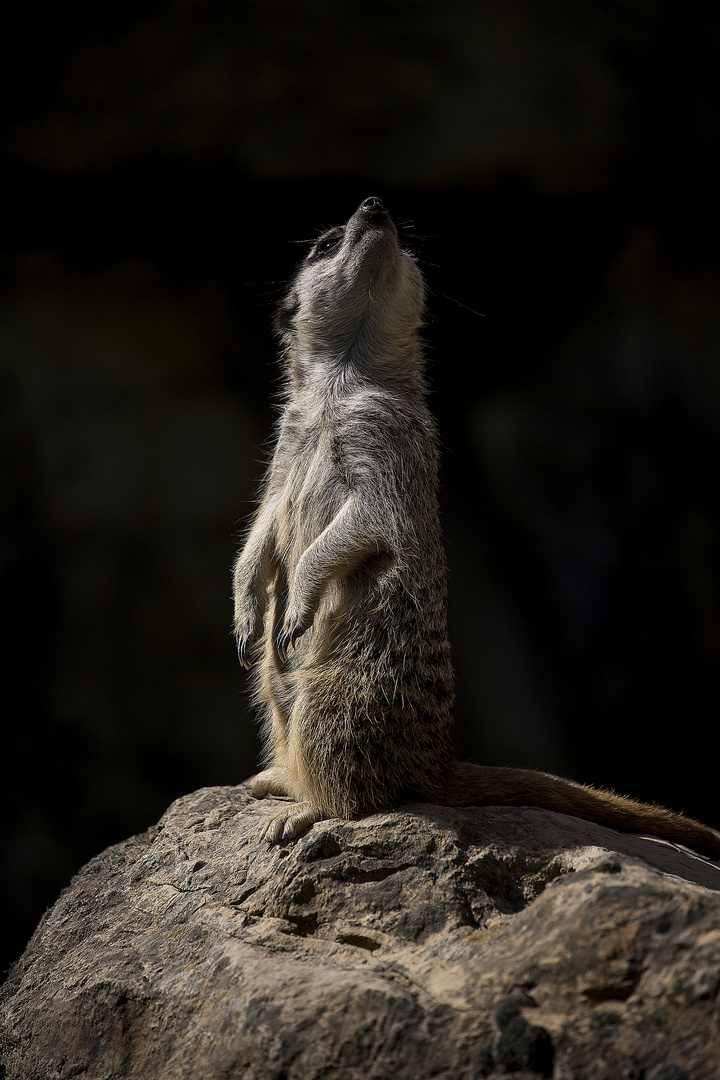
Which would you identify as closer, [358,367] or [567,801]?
[567,801]

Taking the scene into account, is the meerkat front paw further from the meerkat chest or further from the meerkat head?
the meerkat head

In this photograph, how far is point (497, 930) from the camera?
67.8 inches

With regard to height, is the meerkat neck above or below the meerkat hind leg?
above

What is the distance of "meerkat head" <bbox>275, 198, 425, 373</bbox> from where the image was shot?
98.2 inches

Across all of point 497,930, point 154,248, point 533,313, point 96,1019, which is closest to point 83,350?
point 154,248

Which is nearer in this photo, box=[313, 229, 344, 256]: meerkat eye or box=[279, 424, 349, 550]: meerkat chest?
box=[279, 424, 349, 550]: meerkat chest

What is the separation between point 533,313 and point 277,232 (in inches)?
56.1

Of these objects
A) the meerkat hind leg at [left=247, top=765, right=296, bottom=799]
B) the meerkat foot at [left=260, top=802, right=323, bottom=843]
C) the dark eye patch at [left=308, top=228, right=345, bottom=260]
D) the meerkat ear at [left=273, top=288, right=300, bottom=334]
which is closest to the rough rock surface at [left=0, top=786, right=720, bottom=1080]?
the meerkat foot at [left=260, top=802, right=323, bottom=843]

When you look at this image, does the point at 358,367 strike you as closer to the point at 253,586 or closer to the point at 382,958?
the point at 253,586

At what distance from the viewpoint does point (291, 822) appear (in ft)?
7.02

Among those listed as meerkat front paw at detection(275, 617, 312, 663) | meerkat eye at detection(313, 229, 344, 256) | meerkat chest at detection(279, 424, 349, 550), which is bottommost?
meerkat front paw at detection(275, 617, 312, 663)

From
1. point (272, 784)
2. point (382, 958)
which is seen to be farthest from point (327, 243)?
point (382, 958)

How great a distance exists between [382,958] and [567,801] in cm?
88

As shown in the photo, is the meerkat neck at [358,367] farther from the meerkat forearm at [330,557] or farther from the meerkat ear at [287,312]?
the meerkat forearm at [330,557]
